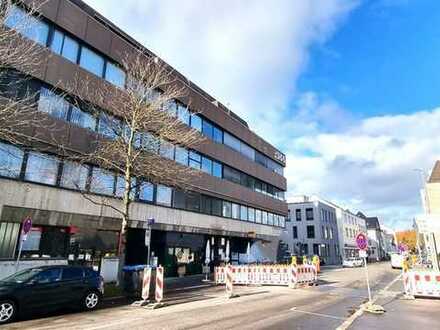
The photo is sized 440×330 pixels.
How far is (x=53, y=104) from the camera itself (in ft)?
62.6

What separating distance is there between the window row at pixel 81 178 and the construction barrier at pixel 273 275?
6.46 metres

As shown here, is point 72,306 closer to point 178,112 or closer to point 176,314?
point 176,314

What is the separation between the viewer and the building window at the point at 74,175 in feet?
63.5

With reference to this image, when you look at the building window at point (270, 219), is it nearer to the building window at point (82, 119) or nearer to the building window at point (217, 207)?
the building window at point (217, 207)

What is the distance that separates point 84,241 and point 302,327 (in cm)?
1394

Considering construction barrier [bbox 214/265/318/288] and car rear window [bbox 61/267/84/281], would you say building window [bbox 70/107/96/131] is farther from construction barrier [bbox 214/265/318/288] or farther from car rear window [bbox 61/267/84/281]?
construction barrier [bbox 214/265/318/288]

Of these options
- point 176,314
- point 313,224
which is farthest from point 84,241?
point 313,224

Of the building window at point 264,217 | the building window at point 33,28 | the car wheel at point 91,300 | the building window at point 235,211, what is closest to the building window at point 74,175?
the building window at point 33,28

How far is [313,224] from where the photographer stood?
2699 inches

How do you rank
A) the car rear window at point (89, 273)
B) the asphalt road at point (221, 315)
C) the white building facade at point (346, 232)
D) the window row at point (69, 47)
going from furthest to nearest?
the white building facade at point (346, 232) → the window row at point (69, 47) → the car rear window at point (89, 273) → the asphalt road at point (221, 315)

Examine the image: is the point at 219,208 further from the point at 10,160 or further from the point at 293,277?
the point at 10,160

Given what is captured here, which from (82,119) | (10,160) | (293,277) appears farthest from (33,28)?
(293,277)

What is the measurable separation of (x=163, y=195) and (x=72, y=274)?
13.4 meters

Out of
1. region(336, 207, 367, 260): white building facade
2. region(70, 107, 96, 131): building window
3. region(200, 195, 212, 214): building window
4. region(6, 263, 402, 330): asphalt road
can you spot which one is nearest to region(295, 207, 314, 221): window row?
region(336, 207, 367, 260): white building facade
